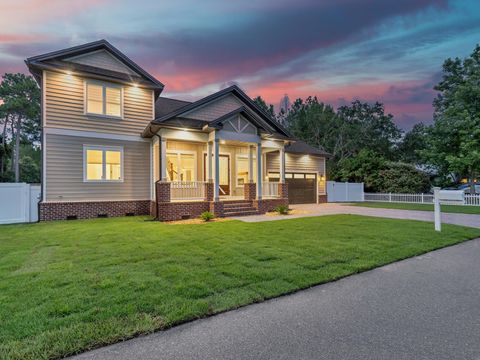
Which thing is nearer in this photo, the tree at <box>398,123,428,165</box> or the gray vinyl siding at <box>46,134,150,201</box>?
the gray vinyl siding at <box>46,134,150,201</box>

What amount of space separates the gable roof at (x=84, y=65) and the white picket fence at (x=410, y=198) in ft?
62.7

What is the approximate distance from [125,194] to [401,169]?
21731 mm

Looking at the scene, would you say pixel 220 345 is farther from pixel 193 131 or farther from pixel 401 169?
pixel 401 169

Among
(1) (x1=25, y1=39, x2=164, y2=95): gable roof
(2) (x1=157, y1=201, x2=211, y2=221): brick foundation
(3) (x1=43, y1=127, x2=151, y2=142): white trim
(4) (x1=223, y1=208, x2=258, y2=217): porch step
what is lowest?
(4) (x1=223, y1=208, x2=258, y2=217): porch step

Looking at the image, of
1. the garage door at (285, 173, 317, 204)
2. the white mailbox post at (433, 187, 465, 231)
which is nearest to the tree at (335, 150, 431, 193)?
the garage door at (285, 173, 317, 204)

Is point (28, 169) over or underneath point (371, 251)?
over

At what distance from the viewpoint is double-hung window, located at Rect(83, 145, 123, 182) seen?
11355mm

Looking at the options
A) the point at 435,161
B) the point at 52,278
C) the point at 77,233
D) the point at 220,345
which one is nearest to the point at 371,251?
the point at 220,345

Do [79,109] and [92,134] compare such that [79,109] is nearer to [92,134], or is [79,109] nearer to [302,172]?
[92,134]

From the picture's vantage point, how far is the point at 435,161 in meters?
20.3

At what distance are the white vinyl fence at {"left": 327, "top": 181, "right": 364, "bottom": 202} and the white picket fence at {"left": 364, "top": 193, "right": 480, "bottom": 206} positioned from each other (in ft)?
2.65

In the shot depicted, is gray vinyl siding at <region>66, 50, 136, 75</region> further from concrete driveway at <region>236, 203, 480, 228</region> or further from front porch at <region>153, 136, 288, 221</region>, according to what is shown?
concrete driveway at <region>236, 203, 480, 228</region>

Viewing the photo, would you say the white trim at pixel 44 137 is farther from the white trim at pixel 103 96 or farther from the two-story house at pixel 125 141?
the white trim at pixel 103 96

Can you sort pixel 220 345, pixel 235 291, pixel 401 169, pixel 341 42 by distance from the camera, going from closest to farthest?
pixel 220 345 < pixel 235 291 < pixel 341 42 < pixel 401 169
